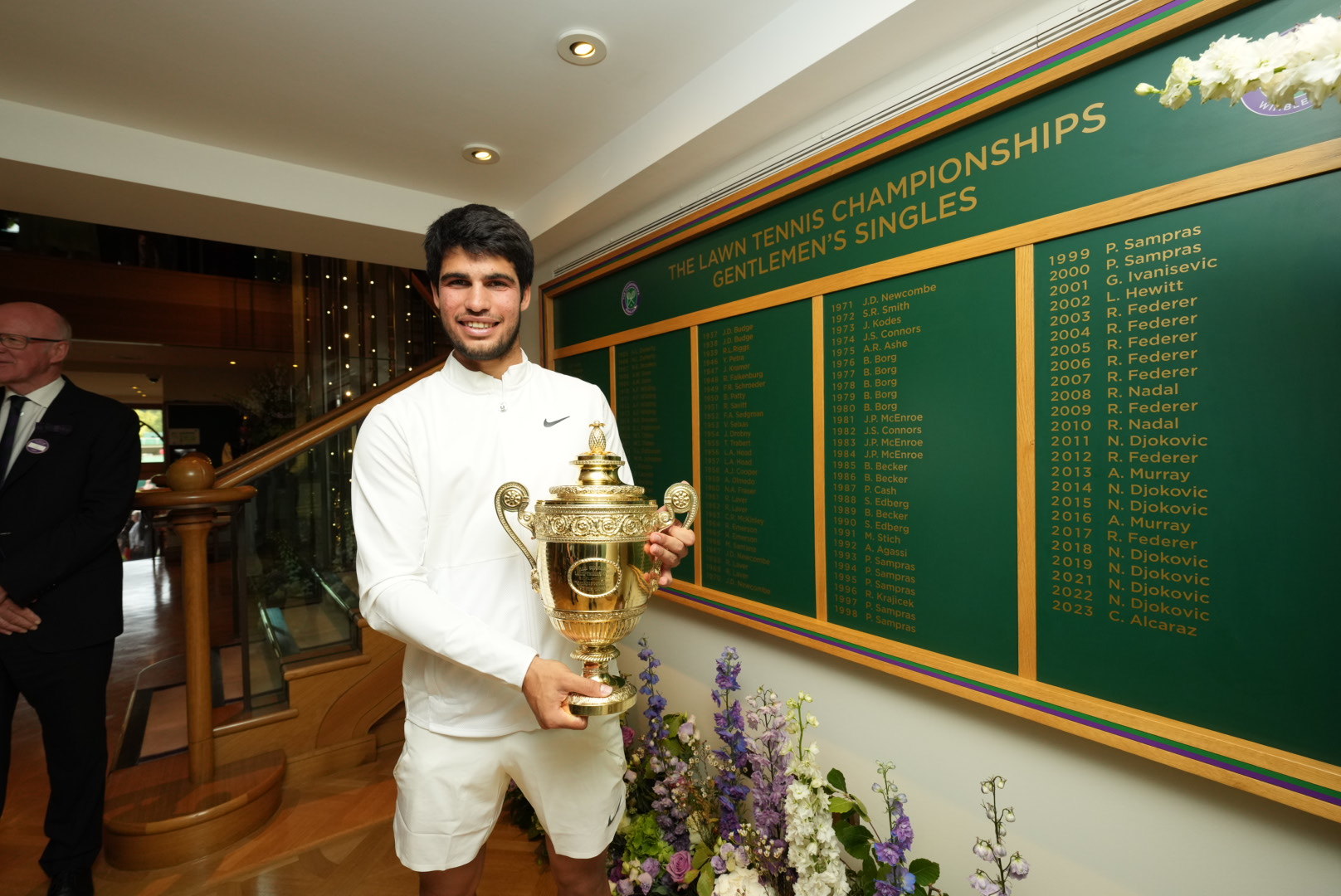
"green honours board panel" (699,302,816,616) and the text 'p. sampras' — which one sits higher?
the text 'p. sampras'

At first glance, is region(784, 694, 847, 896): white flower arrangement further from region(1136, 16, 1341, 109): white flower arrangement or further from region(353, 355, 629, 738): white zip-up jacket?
region(1136, 16, 1341, 109): white flower arrangement

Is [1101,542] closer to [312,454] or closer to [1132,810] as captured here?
[1132,810]

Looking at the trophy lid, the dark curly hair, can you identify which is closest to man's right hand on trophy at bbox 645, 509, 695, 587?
the trophy lid

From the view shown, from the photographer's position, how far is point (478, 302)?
124 cm

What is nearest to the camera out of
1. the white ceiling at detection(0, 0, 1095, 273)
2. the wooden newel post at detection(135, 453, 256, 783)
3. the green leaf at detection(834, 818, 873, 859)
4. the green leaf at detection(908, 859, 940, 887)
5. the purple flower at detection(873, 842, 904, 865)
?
the purple flower at detection(873, 842, 904, 865)

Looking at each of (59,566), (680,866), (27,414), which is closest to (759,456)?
(680,866)

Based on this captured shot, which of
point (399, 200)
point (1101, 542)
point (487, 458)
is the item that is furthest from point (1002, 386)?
point (399, 200)

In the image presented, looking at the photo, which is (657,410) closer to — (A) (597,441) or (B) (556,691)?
(A) (597,441)

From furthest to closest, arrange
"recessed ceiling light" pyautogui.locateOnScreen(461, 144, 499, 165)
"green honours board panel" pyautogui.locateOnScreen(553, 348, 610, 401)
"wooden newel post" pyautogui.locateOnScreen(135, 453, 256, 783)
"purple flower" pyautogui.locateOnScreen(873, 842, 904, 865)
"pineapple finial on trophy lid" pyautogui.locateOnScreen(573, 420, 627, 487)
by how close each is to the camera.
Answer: "green honours board panel" pyautogui.locateOnScreen(553, 348, 610, 401), "recessed ceiling light" pyautogui.locateOnScreen(461, 144, 499, 165), "wooden newel post" pyautogui.locateOnScreen(135, 453, 256, 783), "purple flower" pyautogui.locateOnScreen(873, 842, 904, 865), "pineapple finial on trophy lid" pyautogui.locateOnScreen(573, 420, 627, 487)

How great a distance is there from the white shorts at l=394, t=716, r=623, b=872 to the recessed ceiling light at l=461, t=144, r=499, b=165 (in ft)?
7.67

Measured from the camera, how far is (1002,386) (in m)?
1.42

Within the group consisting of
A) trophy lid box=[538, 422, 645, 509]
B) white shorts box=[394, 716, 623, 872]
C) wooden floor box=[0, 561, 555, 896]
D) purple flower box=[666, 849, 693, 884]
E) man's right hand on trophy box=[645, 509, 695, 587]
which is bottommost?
wooden floor box=[0, 561, 555, 896]

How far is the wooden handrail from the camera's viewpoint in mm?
2680

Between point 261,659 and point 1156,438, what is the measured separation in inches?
134
